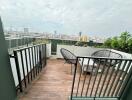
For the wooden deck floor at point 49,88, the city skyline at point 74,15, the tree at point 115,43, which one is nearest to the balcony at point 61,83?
the wooden deck floor at point 49,88

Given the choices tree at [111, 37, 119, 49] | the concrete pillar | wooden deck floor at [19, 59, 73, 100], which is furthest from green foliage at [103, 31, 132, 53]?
the concrete pillar

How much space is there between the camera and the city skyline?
382 cm

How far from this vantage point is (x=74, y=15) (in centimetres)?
595

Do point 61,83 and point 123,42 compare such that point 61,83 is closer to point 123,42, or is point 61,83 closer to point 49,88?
point 49,88

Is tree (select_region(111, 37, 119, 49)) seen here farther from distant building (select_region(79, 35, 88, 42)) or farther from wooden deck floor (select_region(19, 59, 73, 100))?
wooden deck floor (select_region(19, 59, 73, 100))

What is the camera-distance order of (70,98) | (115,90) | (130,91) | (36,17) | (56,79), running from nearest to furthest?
Result: (130,91), (70,98), (115,90), (56,79), (36,17)

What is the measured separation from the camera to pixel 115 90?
3.00 meters

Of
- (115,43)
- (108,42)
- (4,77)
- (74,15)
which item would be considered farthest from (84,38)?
(4,77)

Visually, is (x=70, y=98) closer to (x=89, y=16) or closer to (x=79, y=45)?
(x=89, y=16)

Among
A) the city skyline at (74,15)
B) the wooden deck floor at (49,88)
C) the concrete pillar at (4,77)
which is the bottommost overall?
the wooden deck floor at (49,88)

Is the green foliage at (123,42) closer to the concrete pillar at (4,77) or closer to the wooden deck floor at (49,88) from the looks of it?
the wooden deck floor at (49,88)

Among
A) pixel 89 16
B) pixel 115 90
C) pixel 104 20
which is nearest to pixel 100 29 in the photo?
pixel 104 20

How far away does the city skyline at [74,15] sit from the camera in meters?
3.82

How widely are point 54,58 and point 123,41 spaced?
3073 mm
